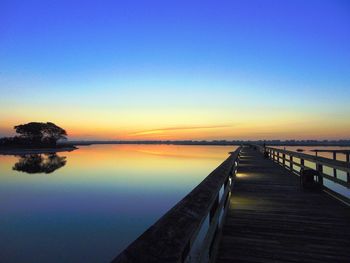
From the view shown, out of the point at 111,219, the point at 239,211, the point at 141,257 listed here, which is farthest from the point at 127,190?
the point at 141,257

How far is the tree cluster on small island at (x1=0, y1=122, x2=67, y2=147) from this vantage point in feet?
257

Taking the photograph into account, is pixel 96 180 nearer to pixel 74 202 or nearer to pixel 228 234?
pixel 74 202

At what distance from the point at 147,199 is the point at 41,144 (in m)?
75.9

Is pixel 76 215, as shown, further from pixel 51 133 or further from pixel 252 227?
pixel 51 133

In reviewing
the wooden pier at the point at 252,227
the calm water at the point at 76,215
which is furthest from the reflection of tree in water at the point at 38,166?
the wooden pier at the point at 252,227

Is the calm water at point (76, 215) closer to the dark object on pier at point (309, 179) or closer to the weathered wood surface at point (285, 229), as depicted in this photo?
the weathered wood surface at point (285, 229)

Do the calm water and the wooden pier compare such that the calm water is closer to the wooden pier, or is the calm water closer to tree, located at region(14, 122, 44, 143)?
the wooden pier

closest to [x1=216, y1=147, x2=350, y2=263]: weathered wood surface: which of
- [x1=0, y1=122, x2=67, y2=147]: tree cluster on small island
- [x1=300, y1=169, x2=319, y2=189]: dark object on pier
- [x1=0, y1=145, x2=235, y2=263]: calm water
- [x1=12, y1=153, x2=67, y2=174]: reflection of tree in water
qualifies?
[x1=300, y1=169, x2=319, y2=189]: dark object on pier

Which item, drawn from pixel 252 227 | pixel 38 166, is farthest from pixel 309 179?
pixel 38 166

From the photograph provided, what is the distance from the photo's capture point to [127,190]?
66.6 feet

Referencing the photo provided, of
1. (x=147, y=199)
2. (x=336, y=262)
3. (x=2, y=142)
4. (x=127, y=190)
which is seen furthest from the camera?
(x=2, y=142)

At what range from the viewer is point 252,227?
17.3 ft

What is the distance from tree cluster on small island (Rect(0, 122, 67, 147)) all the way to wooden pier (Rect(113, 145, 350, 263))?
82432mm

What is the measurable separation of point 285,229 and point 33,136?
92.5m
